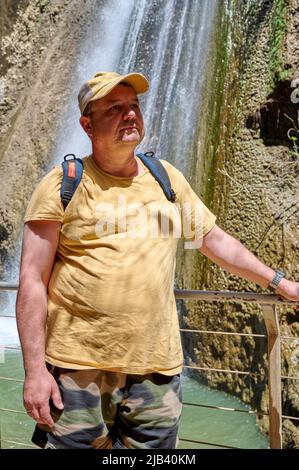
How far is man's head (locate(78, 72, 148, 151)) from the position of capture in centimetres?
205

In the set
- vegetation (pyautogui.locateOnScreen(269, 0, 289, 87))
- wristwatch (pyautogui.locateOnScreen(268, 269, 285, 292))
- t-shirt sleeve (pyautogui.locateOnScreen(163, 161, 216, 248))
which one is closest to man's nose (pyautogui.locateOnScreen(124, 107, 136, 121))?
t-shirt sleeve (pyautogui.locateOnScreen(163, 161, 216, 248))

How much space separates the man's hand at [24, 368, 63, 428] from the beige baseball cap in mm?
890

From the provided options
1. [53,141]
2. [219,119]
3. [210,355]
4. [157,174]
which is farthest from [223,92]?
[157,174]

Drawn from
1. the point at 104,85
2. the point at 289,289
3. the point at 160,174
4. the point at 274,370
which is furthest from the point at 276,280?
the point at 104,85

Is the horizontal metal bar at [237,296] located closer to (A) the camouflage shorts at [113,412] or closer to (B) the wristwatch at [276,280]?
(B) the wristwatch at [276,280]

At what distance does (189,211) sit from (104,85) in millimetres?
540

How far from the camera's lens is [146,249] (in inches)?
79.2

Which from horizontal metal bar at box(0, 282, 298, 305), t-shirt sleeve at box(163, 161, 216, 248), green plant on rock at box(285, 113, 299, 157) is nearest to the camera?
t-shirt sleeve at box(163, 161, 216, 248)

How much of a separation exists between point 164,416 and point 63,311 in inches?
18.7

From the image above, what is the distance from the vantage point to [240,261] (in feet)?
7.52

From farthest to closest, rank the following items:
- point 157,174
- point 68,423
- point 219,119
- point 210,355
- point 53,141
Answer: point 53,141 → point 219,119 → point 210,355 → point 157,174 → point 68,423

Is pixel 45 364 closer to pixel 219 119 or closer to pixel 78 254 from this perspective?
pixel 78 254

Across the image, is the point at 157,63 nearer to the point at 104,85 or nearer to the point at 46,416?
the point at 104,85

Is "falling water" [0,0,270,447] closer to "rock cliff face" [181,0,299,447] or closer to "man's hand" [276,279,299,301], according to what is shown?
"rock cliff face" [181,0,299,447]
